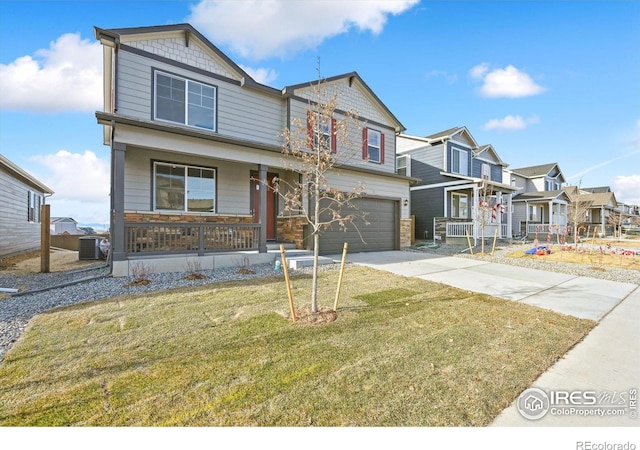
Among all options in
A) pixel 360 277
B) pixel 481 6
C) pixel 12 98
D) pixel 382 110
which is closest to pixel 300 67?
pixel 382 110

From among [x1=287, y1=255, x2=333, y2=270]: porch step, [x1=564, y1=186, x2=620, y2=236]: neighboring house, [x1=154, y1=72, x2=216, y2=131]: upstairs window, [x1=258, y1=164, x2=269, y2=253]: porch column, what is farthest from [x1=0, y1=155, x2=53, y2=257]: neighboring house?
[x1=564, y1=186, x2=620, y2=236]: neighboring house

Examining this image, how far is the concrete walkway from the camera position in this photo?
2586mm

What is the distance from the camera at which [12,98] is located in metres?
8.70

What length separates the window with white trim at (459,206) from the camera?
57.3 feet

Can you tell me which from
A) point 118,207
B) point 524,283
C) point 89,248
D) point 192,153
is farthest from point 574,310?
point 89,248

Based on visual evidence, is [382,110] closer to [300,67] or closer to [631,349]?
[300,67]

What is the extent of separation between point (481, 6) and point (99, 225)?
1972 inches

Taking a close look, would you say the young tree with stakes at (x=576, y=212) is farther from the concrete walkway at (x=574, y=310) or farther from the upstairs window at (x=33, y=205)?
the upstairs window at (x=33, y=205)

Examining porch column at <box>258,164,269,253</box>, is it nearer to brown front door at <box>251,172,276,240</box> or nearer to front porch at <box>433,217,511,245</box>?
brown front door at <box>251,172,276,240</box>

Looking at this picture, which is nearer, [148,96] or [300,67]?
[148,96]

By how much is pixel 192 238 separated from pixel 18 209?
11.9 metres

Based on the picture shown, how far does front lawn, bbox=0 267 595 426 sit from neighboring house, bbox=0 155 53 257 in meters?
11.3

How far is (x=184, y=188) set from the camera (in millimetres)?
9250

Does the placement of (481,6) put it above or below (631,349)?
above
